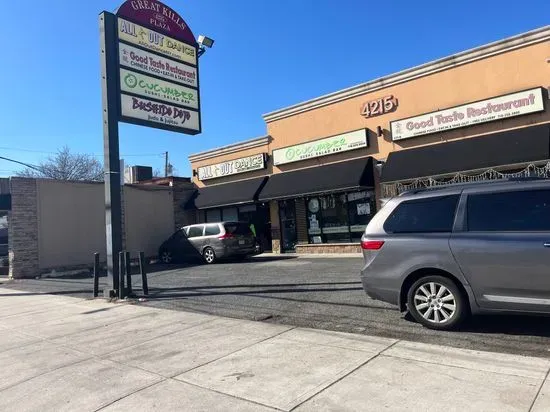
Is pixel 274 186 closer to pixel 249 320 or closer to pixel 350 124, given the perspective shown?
pixel 350 124

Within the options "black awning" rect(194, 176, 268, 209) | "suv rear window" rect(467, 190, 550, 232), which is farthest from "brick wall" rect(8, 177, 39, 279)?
"suv rear window" rect(467, 190, 550, 232)

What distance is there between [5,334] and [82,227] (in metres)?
12.6

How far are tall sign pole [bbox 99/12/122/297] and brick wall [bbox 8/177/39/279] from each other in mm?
8499

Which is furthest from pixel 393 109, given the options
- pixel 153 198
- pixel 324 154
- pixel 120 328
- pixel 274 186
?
pixel 120 328

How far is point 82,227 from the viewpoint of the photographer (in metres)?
19.8

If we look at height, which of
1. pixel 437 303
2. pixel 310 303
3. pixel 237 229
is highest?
pixel 237 229

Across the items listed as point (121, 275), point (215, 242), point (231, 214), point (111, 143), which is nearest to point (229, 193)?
point (231, 214)

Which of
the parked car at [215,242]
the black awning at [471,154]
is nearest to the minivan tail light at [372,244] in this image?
the black awning at [471,154]

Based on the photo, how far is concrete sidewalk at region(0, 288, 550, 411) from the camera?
409 cm

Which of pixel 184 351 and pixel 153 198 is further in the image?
pixel 153 198

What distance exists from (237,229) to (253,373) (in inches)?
534

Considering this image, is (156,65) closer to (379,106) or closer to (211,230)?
(211,230)

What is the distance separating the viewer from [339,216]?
62.0 feet

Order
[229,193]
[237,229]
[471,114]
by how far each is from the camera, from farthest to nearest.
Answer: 1. [229,193]
2. [237,229]
3. [471,114]
